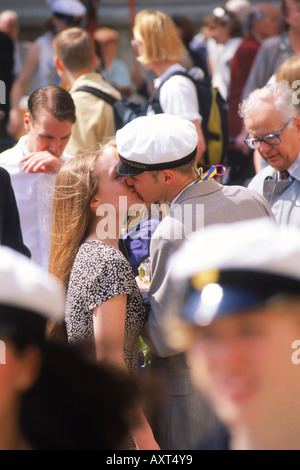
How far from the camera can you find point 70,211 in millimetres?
3162

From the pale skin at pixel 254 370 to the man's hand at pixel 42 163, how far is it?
8.70 ft

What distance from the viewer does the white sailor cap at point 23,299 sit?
5.01ft

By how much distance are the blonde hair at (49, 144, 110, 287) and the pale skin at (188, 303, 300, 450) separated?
1.63 m

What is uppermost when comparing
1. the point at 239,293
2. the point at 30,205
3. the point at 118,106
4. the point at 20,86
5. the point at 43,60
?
the point at 239,293

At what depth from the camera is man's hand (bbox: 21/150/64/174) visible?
407cm

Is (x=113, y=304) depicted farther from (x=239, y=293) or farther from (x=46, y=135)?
(x=46, y=135)

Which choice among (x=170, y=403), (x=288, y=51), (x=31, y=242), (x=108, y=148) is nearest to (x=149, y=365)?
(x=170, y=403)

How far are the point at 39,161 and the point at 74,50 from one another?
1419 millimetres

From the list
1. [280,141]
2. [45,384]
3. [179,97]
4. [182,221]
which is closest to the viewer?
[45,384]

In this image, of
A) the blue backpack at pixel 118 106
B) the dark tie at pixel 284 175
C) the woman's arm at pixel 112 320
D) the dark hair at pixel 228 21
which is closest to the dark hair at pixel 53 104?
the blue backpack at pixel 118 106

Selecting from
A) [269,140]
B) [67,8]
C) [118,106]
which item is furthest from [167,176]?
[67,8]

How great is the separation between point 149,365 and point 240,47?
4581 millimetres

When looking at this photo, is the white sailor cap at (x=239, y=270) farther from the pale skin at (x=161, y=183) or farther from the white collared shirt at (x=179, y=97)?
the white collared shirt at (x=179, y=97)

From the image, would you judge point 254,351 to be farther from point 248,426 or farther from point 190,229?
point 190,229
